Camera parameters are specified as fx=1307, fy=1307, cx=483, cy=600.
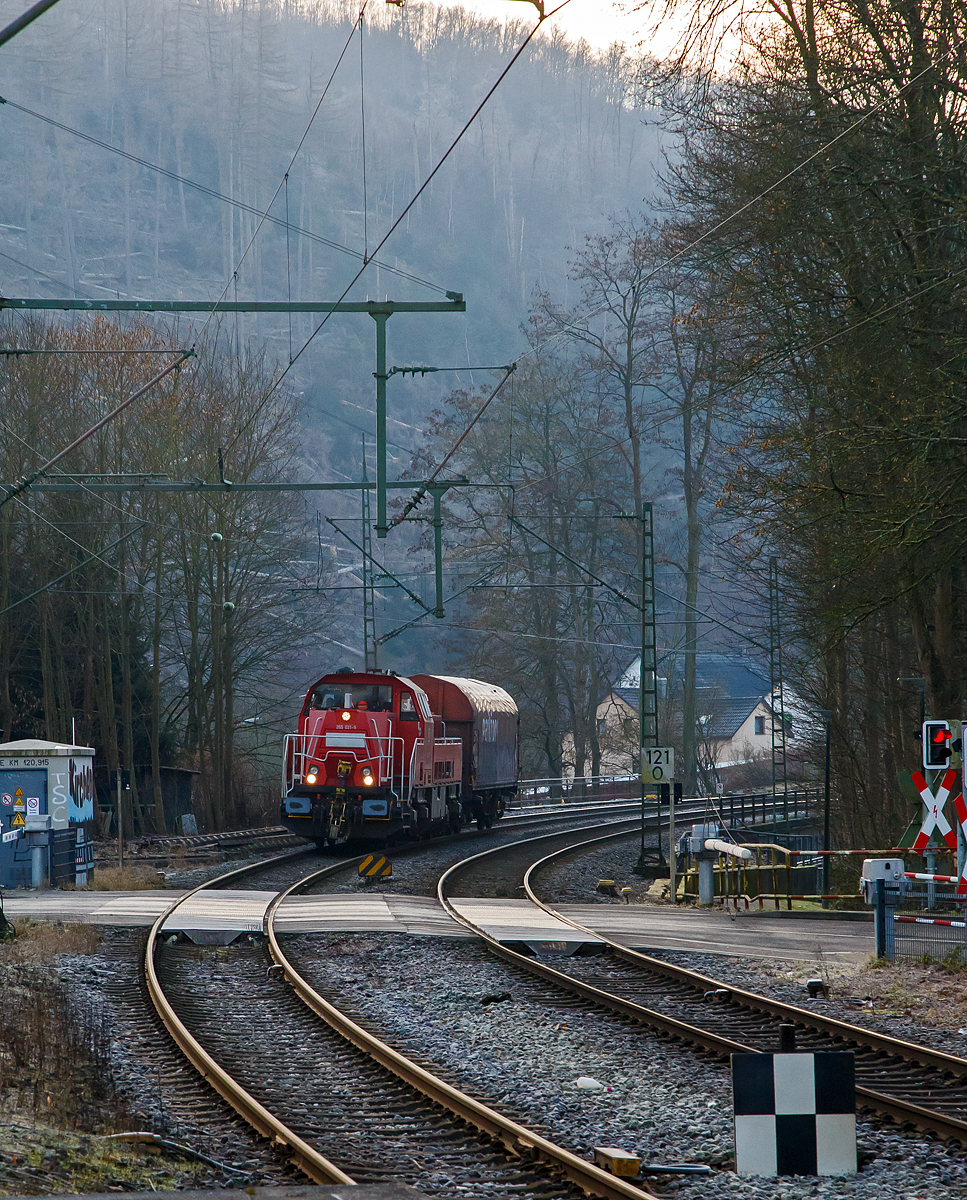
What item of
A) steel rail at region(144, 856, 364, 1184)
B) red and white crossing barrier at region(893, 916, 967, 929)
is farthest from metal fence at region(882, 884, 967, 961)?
steel rail at region(144, 856, 364, 1184)

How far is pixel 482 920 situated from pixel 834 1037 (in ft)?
24.0

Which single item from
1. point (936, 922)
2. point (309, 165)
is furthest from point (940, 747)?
point (309, 165)

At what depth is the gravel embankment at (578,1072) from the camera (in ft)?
20.9

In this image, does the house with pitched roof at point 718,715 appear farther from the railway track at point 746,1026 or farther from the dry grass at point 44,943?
the railway track at point 746,1026

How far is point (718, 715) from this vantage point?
6875cm

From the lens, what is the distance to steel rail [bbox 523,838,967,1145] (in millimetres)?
7250

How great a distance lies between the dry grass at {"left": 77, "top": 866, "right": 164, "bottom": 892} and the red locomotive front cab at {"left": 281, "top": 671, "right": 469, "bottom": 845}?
9.79 feet

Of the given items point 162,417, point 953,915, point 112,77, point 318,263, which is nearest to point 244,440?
point 162,417

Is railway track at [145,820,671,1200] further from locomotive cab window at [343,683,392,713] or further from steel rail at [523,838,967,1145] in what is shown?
locomotive cab window at [343,683,392,713]

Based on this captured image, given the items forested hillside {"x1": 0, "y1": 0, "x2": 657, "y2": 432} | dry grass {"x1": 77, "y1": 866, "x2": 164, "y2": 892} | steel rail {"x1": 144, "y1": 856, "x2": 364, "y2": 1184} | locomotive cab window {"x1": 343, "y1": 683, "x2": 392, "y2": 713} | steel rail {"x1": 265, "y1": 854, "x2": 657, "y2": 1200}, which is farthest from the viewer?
forested hillside {"x1": 0, "y1": 0, "x2": 657, "y2": 432}

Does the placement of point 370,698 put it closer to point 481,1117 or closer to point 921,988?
point 921,988

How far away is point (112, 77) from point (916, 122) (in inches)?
4842

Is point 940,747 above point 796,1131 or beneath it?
above

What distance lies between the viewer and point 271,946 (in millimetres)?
14047
